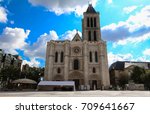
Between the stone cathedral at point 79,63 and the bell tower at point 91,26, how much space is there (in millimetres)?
3911

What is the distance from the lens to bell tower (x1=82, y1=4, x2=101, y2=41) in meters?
54.6

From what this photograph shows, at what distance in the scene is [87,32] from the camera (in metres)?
55.1

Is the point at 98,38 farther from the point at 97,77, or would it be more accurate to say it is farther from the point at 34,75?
the point at 34,75

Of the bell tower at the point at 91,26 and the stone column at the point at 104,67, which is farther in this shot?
the bell tower at the point at 91,26

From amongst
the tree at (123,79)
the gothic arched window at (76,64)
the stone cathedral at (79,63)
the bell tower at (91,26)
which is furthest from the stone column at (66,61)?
the tree at (123,79)

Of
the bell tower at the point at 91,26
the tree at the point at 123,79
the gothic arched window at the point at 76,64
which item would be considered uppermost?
the bell tower at the point at 91,26

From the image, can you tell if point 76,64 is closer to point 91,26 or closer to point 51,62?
point 51,62

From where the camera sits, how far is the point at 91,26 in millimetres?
56156

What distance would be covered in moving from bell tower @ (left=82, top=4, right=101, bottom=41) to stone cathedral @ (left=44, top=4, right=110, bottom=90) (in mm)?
3911

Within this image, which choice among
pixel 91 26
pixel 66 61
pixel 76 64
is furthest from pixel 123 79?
pixel 66 61

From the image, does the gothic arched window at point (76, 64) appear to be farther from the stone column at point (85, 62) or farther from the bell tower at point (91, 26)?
the bell tower at point (91, 26)

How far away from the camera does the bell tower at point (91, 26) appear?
54.6 metres

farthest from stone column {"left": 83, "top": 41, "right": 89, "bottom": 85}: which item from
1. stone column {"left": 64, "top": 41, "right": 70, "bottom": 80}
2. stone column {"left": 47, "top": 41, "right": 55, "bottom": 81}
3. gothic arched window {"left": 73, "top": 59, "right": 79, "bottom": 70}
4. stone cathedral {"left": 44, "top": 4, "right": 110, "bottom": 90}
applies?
stone column {"left": 47, "top": 41, "right": 55, "bottom": 81}

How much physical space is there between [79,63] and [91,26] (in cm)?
1511
